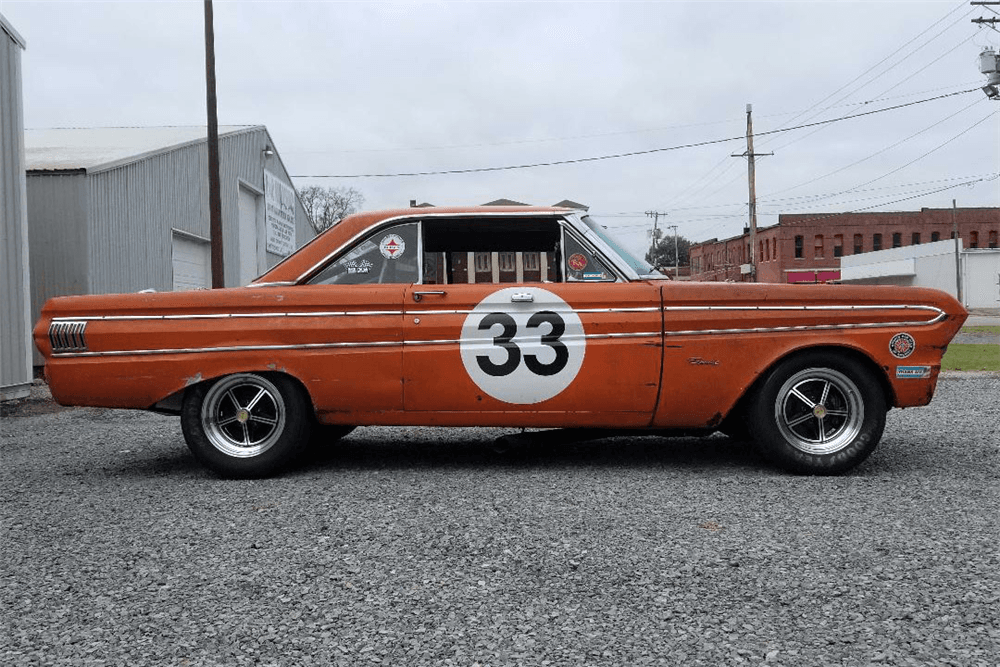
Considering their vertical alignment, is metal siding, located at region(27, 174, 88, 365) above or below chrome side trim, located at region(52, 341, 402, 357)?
above

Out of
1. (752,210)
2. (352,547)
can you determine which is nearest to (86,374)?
(352,547)

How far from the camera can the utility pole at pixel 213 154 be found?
15672 millimetres

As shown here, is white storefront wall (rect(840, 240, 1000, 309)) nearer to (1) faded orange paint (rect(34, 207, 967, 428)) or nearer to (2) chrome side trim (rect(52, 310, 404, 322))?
(1) faded orange paint (rect(34, 207, 967, 428))

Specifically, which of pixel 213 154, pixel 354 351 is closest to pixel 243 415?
pixel 354 351

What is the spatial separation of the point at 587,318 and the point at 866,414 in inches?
65.8

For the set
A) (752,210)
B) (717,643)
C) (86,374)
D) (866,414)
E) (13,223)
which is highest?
(752,210)

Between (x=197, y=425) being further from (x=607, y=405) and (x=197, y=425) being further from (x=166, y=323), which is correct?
(x=607, y=405)

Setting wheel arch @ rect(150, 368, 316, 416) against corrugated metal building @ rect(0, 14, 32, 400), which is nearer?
wheel arch @ rect(150, 368, 316, 416)

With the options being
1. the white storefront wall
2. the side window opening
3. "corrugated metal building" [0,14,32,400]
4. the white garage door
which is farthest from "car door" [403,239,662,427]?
the white storefront wall

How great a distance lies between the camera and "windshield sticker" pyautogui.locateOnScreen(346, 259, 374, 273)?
4.94 m

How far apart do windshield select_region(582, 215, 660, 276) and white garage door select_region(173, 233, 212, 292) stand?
560 inches

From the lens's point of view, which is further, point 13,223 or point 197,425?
point 13,223

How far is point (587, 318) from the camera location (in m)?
4.71

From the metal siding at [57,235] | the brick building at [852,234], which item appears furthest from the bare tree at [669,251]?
the metal siding at [57,235]
